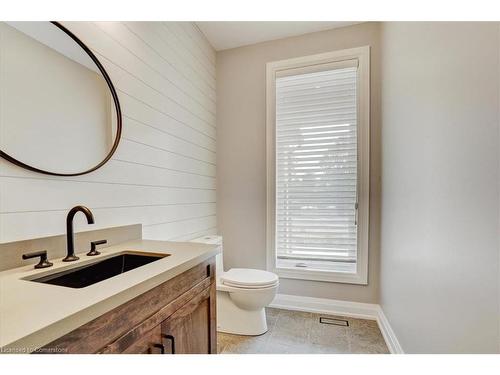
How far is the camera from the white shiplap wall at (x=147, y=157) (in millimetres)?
1035

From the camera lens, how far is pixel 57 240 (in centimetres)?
105

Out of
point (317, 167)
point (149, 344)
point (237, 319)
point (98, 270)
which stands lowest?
point (237, 319)

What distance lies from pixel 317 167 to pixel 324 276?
1026 millimetres

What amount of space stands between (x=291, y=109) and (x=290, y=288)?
1.76m

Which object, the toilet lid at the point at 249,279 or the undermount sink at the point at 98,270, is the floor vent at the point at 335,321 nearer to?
the toilet lid at the point at 249,279

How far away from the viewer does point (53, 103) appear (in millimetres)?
1104

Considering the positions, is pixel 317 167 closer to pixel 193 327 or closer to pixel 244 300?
pixel 244 300

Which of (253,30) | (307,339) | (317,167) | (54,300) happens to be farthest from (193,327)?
(253,30)
